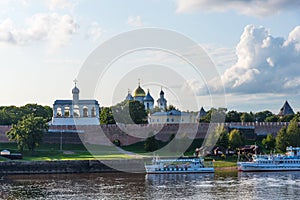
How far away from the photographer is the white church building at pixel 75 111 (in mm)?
77062

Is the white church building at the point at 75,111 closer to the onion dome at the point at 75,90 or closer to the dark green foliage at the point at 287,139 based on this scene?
the onion dome at the point at 75,90

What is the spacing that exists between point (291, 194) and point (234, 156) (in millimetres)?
22222

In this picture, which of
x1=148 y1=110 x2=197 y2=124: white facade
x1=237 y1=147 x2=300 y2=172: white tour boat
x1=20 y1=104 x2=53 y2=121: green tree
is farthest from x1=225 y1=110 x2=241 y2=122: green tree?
x1=237 y1=147 x2=300 y2=172: white tour boat

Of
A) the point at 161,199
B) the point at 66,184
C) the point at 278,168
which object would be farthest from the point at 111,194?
the point at 278,168

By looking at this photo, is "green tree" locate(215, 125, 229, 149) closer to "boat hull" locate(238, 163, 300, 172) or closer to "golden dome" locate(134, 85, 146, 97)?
"boat hull" locate(238, 163, 300, 172)

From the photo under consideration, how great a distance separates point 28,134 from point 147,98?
4073 centimetres

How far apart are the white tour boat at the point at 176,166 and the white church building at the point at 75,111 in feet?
85.3

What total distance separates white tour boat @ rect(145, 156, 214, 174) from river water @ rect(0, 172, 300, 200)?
4.90 ft

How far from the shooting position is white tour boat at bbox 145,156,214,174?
51.4 metres

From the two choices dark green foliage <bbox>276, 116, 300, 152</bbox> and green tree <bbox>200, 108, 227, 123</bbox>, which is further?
green tree <bbox>200, 108, 227, 123</bbox>

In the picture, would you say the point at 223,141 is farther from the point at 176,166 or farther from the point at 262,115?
the point at 262,115

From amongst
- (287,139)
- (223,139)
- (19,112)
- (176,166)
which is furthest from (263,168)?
(19,112)

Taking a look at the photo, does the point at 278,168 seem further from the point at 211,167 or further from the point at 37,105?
the point at 37,105

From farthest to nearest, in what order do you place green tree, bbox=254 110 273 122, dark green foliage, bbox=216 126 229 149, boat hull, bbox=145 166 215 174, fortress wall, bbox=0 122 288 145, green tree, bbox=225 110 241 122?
green tree, bbox=254 110 273 122 → green tree, bbox=225 110 241 122 → fortress wall, bbox=0 122 288 145 → dark green foliage, bbox=216 126 229 149 → boat hull, bbox=145 166 215 174
